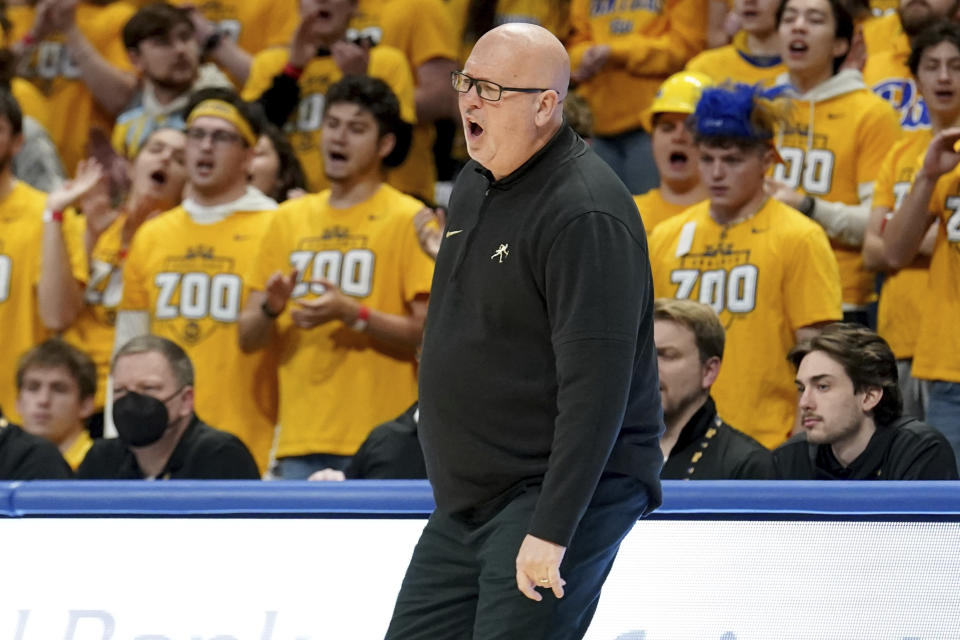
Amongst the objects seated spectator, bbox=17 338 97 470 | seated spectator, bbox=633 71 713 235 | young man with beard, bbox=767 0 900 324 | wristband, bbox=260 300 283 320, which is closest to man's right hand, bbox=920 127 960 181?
young man with beard, bbox=767 0 900 324

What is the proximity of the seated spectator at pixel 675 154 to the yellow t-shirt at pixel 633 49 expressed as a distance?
1.05m

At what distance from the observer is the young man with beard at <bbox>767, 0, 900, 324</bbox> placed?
611 cm

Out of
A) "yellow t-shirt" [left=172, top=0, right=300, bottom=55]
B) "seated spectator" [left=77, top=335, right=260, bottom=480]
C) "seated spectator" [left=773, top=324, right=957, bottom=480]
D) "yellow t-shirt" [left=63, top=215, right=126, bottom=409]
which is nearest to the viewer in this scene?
"seated spectator" [left=773, top=324, right=957, bottom=480]

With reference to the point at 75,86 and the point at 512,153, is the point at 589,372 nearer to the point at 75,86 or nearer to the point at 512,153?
the point at 512,153

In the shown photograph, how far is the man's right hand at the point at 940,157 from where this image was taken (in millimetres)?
5289

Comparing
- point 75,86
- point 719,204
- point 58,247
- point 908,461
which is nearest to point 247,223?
point 58,247

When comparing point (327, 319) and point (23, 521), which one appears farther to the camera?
point (327, 319)

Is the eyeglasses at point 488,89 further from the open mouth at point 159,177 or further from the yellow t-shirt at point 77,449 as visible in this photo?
the open mouth at point 159,177

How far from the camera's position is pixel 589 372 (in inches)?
99.6

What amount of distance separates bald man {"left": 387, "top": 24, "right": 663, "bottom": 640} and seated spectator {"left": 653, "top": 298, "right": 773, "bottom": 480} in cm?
201

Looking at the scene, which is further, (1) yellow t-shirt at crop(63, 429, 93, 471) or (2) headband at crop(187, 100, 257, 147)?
(2) headband at crop(187, 100, 257, 147)

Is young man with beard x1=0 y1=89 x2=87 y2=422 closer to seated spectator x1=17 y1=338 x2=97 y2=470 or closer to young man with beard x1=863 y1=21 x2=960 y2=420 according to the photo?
seated spectator x1=17 y1=338 x2=97 y2=470

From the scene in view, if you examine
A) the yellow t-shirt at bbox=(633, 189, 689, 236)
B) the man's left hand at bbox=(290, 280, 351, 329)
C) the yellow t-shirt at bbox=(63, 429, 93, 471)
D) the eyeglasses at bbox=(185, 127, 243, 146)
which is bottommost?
the yellow t-shirt at bbox=(63, 429, 93, 471)

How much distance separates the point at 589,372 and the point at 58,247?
4437 mm
